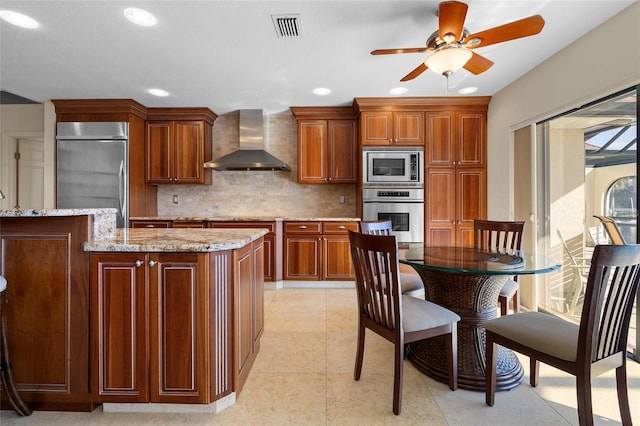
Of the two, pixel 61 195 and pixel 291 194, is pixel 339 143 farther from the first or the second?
pixel 61 195

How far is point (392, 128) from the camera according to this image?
12.5 ft

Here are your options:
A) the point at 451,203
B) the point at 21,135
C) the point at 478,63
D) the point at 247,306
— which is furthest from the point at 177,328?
the point at 21,135

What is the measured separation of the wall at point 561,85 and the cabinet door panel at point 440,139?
478mm

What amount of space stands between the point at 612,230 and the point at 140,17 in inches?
154

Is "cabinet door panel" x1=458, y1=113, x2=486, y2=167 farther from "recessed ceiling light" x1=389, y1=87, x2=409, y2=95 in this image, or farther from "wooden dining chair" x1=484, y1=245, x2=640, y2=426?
"wooden dining chair" x1=484, y1=245, x2=640, y2=426

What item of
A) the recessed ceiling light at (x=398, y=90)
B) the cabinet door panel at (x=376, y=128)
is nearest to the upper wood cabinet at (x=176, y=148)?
the cabinet door panel at (x=376, y=128)

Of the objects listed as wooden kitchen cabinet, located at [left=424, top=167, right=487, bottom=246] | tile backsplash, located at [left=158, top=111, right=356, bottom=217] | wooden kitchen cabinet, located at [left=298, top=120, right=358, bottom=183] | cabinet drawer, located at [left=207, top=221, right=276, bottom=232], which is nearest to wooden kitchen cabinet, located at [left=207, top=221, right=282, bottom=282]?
cabinet drawer, located at [left=207, top=221, right=276, bottom=232]

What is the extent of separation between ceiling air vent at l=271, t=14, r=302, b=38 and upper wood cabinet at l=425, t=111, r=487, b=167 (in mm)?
2174

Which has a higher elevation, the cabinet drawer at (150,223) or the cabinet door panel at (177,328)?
the cabinet drawer at (150,223)

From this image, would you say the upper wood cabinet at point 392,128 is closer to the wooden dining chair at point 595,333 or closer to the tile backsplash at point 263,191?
the tile backsplash at point 263,191

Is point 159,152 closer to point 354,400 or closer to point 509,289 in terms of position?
point 354,400

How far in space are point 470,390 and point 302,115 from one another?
3560mm

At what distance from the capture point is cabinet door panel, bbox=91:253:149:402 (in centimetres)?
144

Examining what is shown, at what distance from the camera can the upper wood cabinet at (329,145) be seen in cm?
410
